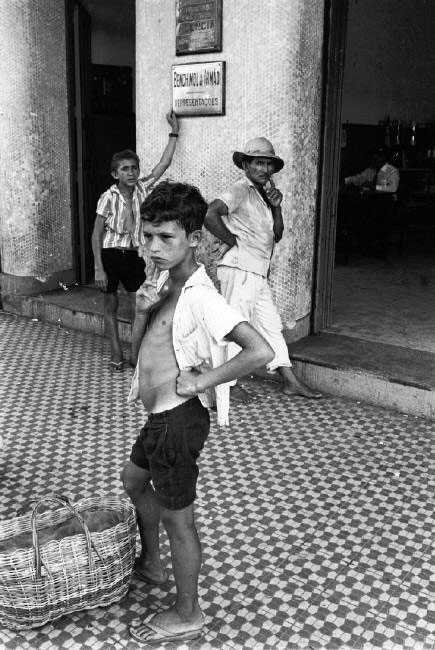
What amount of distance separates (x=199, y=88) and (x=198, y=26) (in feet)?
1.43

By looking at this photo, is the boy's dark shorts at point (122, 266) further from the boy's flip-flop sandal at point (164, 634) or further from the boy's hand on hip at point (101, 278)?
the boy's flip-flop sandal at point (164, 634)

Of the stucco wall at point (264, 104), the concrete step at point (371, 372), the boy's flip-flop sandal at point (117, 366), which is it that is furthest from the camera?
the boy's flip-flop sandal at point (117, 366)

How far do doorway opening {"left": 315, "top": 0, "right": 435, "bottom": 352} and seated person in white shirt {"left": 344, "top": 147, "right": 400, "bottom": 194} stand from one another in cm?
10

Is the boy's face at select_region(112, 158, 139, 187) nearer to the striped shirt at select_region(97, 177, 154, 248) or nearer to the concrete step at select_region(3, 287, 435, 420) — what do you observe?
the striped shirt at select_region(97, 177, 154, 248)

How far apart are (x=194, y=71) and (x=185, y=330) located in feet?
11.5

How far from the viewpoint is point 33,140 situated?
6641 mm

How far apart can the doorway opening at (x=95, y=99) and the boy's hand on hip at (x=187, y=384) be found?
16.8ft

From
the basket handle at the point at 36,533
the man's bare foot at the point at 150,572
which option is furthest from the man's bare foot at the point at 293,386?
the basket handle at the point at 36,533

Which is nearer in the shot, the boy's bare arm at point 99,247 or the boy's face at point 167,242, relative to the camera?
the boy's face at point 167,242

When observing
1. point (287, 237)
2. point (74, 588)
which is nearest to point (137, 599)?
point (74, 588)

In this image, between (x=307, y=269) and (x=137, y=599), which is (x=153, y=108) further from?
(x=137, y=599)

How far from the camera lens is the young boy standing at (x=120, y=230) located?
16.8 ft

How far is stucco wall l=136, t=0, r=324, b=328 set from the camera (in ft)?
16.1

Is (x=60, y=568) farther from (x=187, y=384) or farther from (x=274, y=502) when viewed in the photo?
(x=274, y=502)
